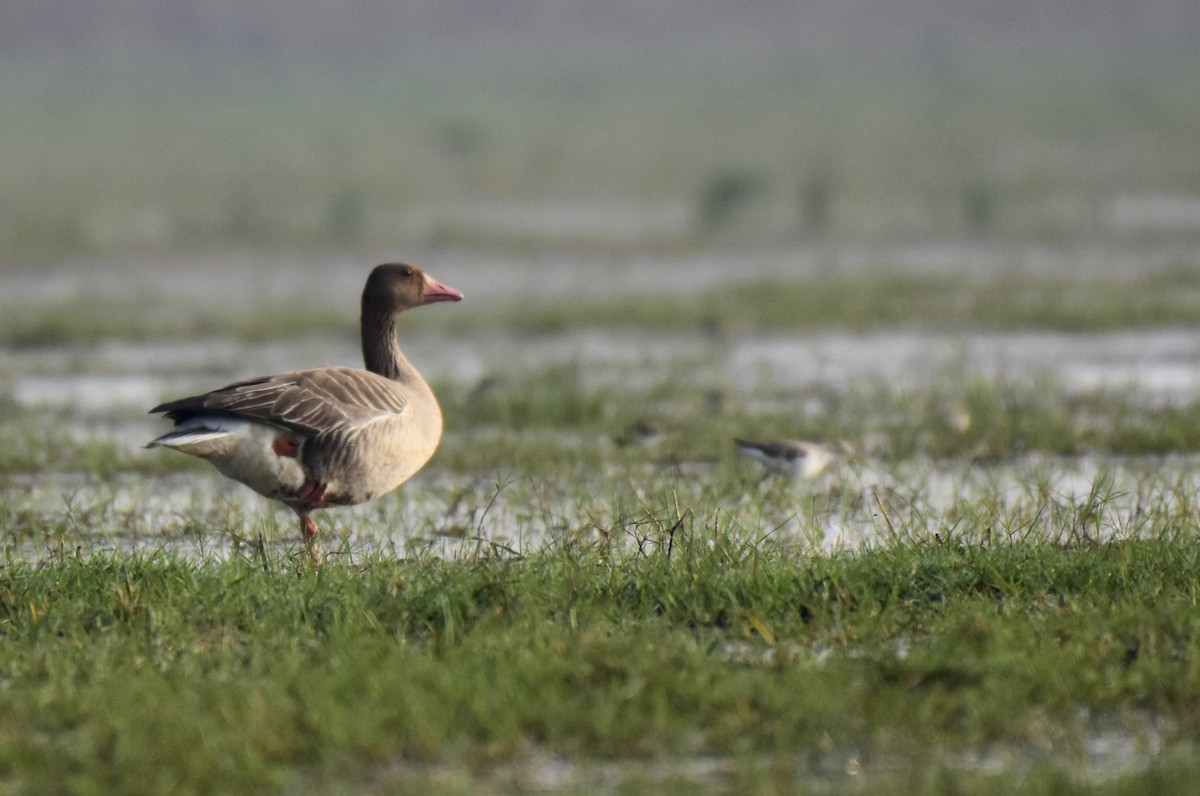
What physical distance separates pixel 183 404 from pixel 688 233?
74.5 feet

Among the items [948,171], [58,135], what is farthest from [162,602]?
[58,135]

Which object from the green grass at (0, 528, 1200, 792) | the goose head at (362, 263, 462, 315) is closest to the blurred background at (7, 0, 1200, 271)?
the goose head at (362, 263, 462, 315)

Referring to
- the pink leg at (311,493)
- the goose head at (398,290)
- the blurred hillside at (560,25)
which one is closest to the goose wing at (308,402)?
the pink leg at (311,493)

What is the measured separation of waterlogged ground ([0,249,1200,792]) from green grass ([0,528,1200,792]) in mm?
59

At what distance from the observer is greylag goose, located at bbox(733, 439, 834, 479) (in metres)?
9.12

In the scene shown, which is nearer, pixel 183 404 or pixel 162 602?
pixel 162 602

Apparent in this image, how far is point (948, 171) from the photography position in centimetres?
4109

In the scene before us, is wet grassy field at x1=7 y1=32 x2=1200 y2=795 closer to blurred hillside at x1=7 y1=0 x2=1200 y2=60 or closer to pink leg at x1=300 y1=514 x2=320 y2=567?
pink leg at x1=300 y1=514 x2=320 y2=567

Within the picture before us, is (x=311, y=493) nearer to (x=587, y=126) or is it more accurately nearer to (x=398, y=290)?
(x=398, y=290)

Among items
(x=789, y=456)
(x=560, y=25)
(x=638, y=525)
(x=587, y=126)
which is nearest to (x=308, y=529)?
(x=638, y=525)

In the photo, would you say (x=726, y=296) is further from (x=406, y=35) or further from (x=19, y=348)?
(x=406, y=35)

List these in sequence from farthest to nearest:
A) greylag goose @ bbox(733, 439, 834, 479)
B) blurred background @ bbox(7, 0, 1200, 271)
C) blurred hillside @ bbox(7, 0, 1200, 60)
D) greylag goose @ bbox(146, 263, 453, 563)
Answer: blurred hillside @ bbox(7, 0, 1200, 60), blurred background @ bbox(7, 0, 1200, 271), greylag goose @ bbox(733, 439, 834, 479), greylag goose @ bbox(146, 263, 453, 563)

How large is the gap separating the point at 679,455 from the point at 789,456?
122cm

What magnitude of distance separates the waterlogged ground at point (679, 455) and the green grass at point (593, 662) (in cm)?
6
